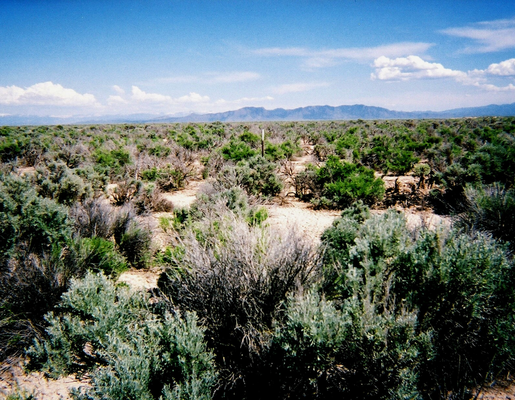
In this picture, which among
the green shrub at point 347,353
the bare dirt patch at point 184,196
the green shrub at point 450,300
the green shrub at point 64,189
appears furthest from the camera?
the bare dirt patch at point 184,196

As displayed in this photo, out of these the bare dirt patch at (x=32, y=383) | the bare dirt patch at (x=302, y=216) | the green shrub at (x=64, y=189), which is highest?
the green shrub at (x=64, y=189)

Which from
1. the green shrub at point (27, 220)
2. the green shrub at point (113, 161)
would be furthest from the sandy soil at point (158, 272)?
the green shrub at point (113, 161)

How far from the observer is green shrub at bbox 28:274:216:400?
2.19 metres

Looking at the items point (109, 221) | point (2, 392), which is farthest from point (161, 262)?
point (2, 392)

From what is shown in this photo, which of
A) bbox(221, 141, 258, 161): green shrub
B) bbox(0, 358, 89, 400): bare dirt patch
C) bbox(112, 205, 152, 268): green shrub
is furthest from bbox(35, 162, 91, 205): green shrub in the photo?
bbox(221, 141, 258, 161): green shrub

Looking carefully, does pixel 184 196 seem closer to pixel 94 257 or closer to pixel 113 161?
pixel 113 161

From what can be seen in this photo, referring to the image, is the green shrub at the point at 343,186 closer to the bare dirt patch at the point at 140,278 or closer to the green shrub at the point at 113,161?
the bare dirt patch at the point at 140,278

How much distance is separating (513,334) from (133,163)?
12553 mm

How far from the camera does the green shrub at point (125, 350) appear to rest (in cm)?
219

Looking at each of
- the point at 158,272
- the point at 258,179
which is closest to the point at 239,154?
the point at 258,179

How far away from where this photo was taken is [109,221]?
220 inches

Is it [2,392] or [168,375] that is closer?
[168,375]

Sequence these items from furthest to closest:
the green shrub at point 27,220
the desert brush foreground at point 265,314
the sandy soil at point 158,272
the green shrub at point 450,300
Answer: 1. the green shrub at point 27,220
2. the sandy soil at point 158,272
3. the green shrub at point 450,300
4. the desert brush foreground at point 265,314

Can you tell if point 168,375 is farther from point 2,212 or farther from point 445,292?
point 2,212
